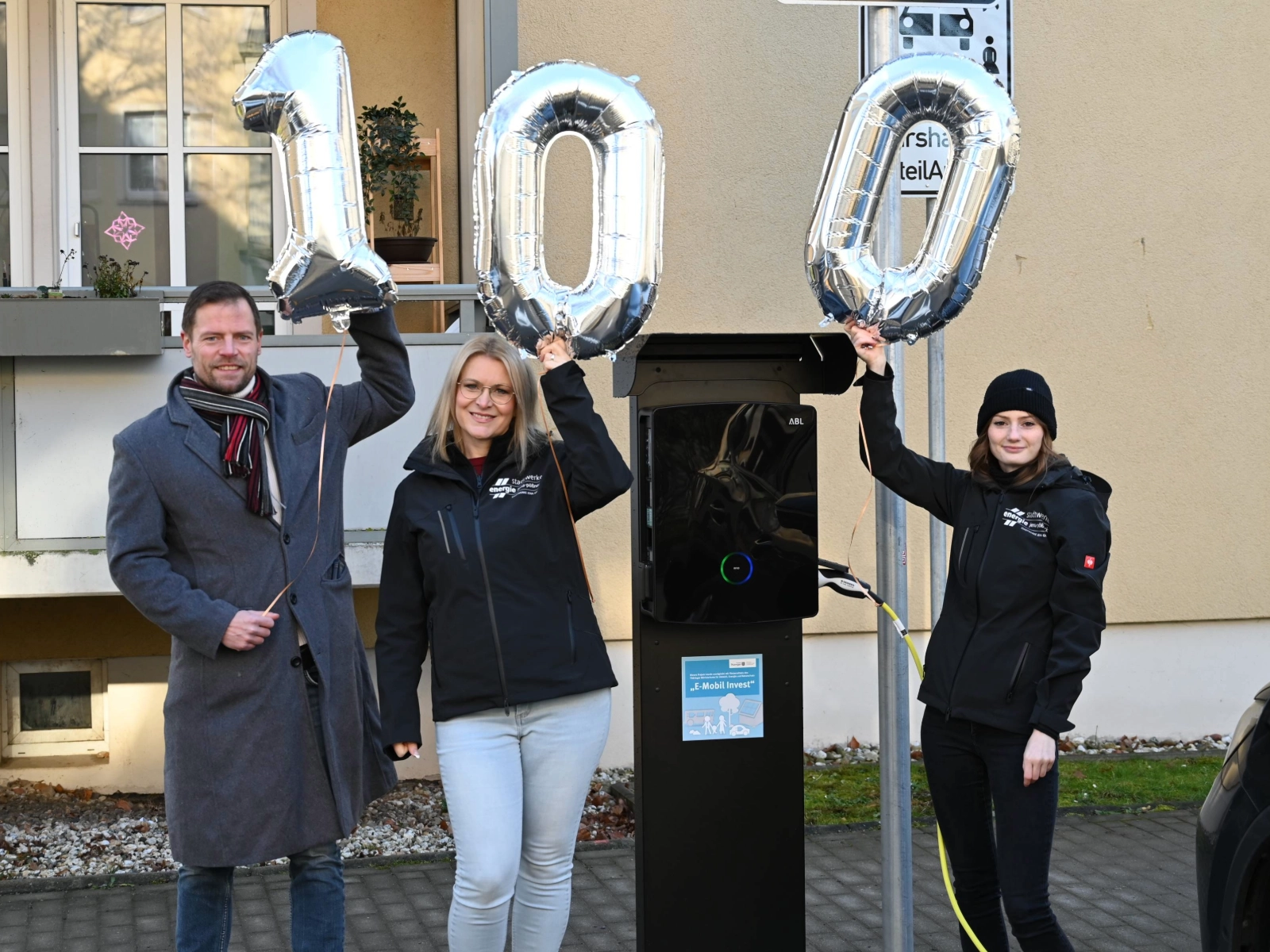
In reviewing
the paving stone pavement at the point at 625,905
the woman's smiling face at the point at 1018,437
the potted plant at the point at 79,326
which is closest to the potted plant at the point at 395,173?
the potted plant at the point at 79,326

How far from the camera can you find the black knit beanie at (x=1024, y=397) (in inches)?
134

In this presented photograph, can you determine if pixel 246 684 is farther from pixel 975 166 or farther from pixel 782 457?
pixel 975 166

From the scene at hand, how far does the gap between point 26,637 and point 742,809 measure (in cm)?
461

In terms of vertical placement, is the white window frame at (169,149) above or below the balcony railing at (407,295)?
above

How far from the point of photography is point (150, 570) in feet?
10.3

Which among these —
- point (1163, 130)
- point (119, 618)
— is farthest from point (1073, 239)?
point (119, 618)

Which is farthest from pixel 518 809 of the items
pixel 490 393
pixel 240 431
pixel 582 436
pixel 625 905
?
pixel 625 905

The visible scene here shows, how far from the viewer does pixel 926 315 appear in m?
3.41

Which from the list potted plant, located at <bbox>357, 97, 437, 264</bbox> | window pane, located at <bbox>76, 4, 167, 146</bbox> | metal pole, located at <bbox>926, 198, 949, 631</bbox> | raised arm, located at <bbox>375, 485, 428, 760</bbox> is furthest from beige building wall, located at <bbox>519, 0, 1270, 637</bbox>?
raised arm, located at <bbox>375, 485, 428, 760</bbox>

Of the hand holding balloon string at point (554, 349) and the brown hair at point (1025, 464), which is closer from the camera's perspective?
the hand holding balloon string at point (554, 349)

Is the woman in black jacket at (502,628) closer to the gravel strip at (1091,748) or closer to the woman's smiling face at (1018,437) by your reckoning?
the woman's smiling face at (1018,437)

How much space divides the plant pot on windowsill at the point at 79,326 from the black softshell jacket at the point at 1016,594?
3373 mm

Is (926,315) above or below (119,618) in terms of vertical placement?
above

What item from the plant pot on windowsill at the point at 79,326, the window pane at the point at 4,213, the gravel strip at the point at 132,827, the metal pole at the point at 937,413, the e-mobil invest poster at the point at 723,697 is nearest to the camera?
the e-mobil invest poster at the point at 723,697
